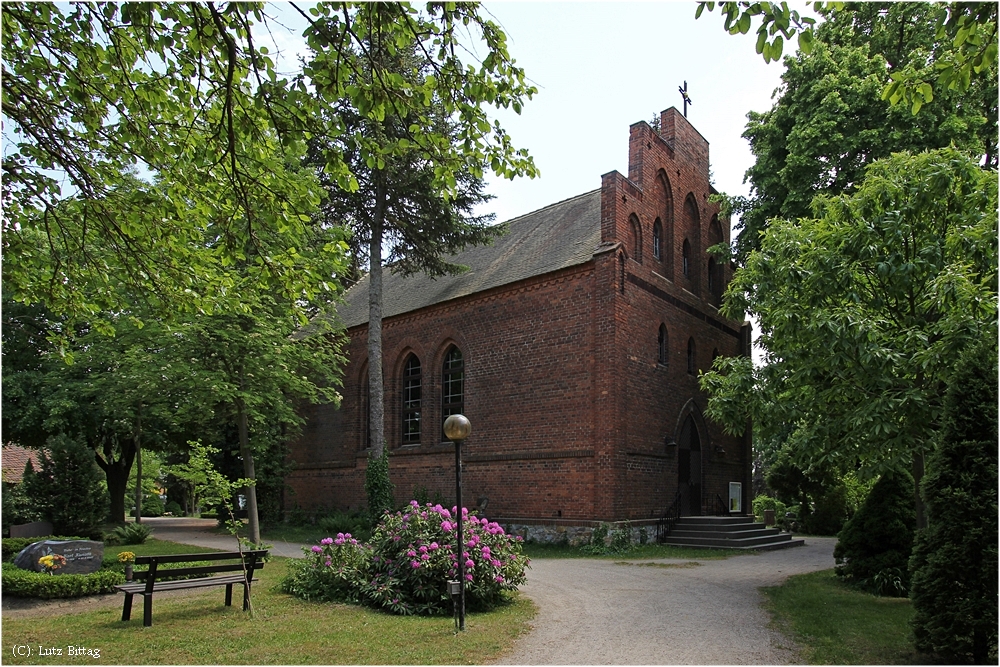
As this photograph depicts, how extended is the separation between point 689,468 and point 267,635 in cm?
1572

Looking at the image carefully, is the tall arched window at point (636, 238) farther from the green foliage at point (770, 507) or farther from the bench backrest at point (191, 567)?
the green foliage at point (770, 507)

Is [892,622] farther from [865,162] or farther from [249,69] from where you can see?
[865,162]

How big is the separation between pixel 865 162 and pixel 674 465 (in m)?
9.38

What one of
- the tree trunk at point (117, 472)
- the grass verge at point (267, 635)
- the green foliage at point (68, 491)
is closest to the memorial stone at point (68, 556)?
the grass verge at point (267, 635)

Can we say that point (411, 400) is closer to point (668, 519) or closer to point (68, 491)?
point (668, 519)

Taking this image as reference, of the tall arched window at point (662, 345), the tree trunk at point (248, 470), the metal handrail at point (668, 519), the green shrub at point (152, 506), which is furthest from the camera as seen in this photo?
the green shrub at point (152, 506)

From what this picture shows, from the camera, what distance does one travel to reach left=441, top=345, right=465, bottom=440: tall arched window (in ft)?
69.9

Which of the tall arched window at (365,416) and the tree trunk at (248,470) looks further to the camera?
the tall arched window at (365,416)

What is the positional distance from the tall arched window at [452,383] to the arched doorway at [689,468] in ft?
21.2

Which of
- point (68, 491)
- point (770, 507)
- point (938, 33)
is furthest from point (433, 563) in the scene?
point (770, 507)

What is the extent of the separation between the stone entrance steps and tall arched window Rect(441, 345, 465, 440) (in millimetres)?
6982

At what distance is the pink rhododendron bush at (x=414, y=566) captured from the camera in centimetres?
943

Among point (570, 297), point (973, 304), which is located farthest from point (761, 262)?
point (570, 297)

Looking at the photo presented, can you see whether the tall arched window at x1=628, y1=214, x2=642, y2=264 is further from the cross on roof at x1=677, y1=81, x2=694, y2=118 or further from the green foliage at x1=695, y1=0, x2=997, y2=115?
the green foliage at x1=695, y1=0, x2=997, y2=115
